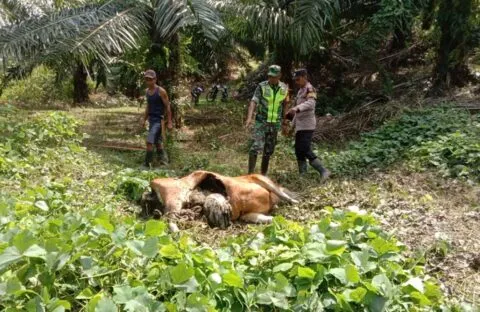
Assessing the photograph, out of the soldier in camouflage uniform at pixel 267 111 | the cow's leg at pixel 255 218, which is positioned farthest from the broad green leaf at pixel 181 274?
the soldier in camouflage uniform at pixel 267 111

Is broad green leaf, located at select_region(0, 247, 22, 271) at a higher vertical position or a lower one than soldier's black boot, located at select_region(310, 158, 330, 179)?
higher

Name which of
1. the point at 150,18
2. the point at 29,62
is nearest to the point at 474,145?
the point at 150,18

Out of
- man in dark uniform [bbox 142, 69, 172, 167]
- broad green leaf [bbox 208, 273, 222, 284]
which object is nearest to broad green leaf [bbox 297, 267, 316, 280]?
broad green leaf [bbox 208, 273, 222, 284]

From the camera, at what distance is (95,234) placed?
2.62 metres

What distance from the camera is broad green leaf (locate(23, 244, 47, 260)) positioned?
2.22m

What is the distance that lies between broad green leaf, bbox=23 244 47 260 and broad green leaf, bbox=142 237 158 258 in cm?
48

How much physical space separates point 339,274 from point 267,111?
397cm

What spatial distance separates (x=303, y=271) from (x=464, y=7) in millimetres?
8632

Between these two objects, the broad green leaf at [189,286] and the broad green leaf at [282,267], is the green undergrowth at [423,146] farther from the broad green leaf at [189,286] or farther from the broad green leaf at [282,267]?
the broad green leaf at [189,286]

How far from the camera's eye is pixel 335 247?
2.77 meters

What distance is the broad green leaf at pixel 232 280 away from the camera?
96.9 inches

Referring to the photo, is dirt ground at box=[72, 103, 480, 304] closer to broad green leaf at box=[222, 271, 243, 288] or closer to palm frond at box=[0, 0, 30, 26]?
broad green leaf at box=[222, 271, 243, 288]

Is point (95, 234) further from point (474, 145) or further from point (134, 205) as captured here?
point (474, 145)

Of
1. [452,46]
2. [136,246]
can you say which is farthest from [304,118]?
[452,46]
